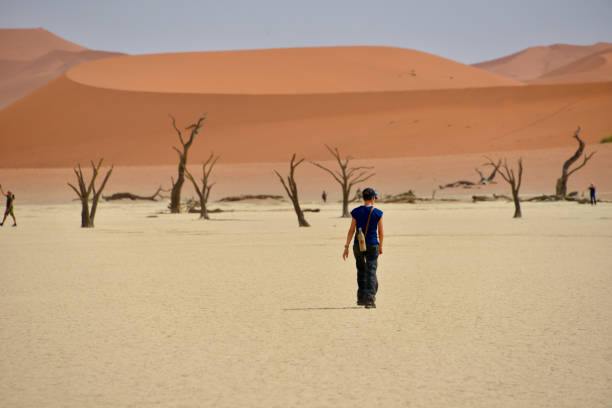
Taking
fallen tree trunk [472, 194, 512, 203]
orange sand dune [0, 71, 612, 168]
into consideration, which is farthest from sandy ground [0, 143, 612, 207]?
orange sand dune [0, 71, 612, 168]

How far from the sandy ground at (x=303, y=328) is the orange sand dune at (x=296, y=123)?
181ft

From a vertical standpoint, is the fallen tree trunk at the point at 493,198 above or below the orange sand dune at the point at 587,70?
below

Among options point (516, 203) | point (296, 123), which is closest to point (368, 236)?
point (516, 203)

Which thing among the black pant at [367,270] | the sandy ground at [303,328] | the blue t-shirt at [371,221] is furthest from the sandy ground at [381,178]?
the blue t-shirt at [371,221]

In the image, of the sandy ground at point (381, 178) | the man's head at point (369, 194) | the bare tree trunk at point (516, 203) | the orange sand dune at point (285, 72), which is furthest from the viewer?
the orange sand dune at point (285, 72)

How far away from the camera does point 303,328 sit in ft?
26.8

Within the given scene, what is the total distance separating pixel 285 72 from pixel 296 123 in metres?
22.8

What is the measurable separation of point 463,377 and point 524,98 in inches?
3362

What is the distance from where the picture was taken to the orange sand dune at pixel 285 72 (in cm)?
9712

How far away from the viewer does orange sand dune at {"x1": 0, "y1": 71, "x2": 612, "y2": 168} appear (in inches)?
2921

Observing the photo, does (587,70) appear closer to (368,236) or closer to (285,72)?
(285,72)

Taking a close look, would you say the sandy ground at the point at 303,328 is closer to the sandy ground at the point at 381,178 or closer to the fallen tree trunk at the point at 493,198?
the fallen tree trunk at the point at 493,198

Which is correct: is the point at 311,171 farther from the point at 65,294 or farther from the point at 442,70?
the point at 442,70

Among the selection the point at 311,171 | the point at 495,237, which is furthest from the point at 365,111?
the point at 495,237
